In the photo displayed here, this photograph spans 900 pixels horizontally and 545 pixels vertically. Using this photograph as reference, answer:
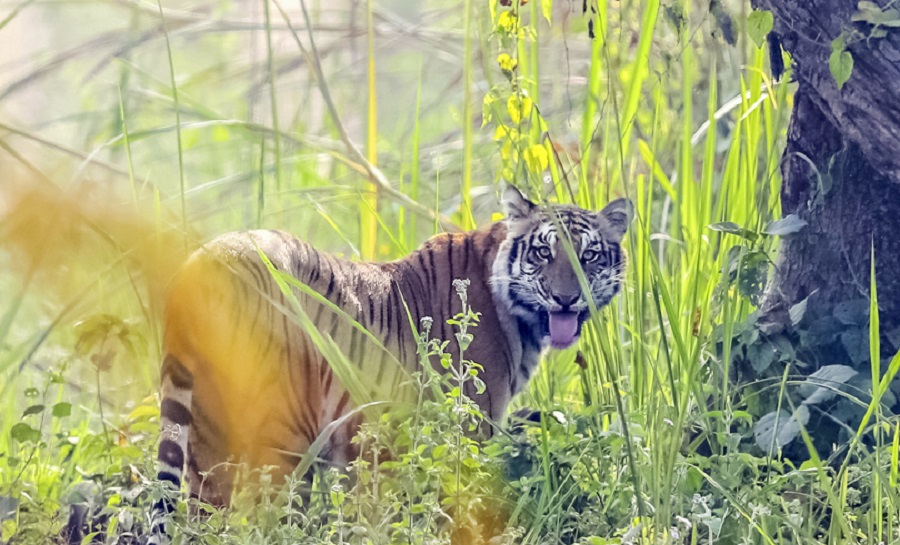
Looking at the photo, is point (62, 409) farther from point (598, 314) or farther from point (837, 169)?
point (837, 169)

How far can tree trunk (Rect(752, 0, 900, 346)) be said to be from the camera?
257 centimetres

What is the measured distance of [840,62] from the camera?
8.15 ft

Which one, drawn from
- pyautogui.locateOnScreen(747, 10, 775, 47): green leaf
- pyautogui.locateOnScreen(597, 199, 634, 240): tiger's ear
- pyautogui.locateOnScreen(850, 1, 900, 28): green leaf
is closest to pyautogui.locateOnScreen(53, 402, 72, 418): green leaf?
pyautogui.locateOnScreen(597, 199, 634, 240): tiger's ear

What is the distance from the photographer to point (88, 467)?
10.5ft

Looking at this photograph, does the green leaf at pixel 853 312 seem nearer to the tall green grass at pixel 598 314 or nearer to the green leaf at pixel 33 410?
the tall green grass at pixel 598 314

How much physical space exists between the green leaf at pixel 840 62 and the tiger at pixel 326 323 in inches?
27.9

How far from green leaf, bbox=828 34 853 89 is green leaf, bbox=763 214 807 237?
35 centimetres

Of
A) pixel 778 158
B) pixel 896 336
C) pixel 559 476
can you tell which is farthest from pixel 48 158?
pixel 896 336

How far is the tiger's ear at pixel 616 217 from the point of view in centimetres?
326

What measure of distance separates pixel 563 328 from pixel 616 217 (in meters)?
0.39

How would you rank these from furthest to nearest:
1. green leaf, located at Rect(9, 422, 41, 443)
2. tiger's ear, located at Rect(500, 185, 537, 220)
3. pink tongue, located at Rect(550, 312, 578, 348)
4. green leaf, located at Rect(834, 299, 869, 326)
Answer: tiger's ear, located at Rect(500, 185, 537, 220), pink tongue, located at Rect(550, 312, 578, 348), green leaf, located at Rect(834, 299, 869, 326), green leaf, located at Rect(9, 422, 41, 443)

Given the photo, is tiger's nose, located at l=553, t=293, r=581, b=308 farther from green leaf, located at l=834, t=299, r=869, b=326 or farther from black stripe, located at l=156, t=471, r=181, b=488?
black stripe, located at l=156, t=471, r=181, b=488

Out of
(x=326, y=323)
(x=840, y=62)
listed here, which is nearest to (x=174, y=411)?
(x=326, y=323)

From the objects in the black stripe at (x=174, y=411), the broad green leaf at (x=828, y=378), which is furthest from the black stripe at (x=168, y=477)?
the broad green leaf at (x=828, y=378)
